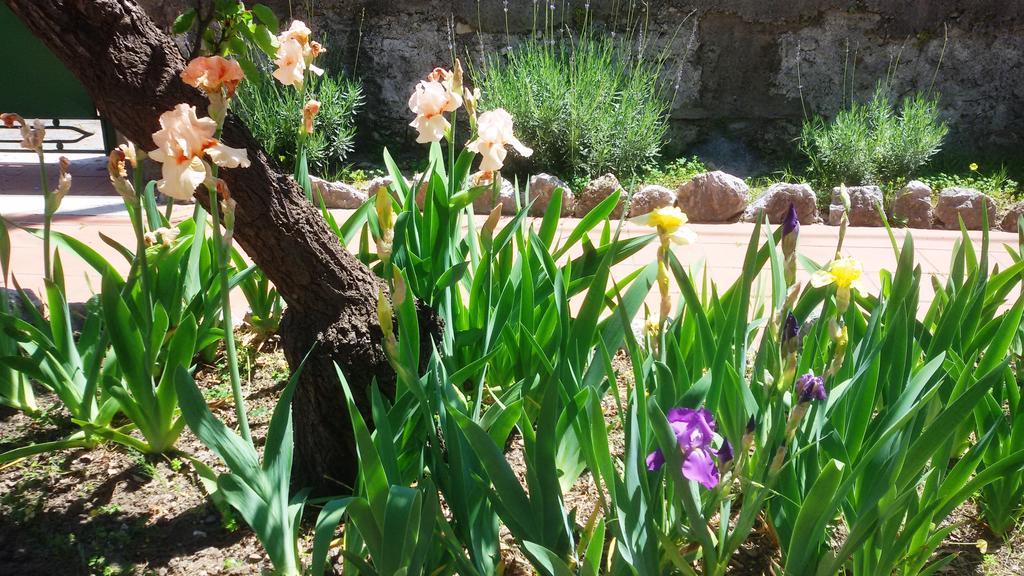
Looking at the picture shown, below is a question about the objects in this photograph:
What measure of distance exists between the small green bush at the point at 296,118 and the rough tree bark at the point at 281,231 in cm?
315

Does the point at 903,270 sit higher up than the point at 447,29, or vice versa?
the point at 447,29

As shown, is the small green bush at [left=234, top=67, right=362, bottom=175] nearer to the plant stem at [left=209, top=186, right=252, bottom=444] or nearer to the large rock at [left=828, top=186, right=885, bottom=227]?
the large rock at [left=828, top=186, right=885, bottom=227]

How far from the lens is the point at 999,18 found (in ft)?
17.4

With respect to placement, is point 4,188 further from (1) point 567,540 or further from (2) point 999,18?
(2) point 999,18

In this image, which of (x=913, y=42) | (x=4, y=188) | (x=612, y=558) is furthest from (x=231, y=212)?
(x=913, y=42)

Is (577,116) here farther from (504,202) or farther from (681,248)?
(681,248)

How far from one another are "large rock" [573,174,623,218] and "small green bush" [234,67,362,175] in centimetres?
151

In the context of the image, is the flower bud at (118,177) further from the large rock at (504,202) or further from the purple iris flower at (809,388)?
the large rock at (504,202)

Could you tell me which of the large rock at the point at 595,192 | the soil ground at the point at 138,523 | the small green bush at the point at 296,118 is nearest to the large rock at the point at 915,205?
the large rock at the point at 595,192

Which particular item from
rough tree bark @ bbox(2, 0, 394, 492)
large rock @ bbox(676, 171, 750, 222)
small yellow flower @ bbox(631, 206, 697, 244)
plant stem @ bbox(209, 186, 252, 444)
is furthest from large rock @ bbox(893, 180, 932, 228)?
Result: plant stem @ bbox(209, 186, 252, 444)

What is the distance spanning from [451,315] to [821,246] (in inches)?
107

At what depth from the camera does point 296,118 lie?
482 cm

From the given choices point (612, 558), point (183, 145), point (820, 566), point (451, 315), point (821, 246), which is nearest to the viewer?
point (183, 145)

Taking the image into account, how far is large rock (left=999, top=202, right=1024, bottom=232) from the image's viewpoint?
4246 millimetres
